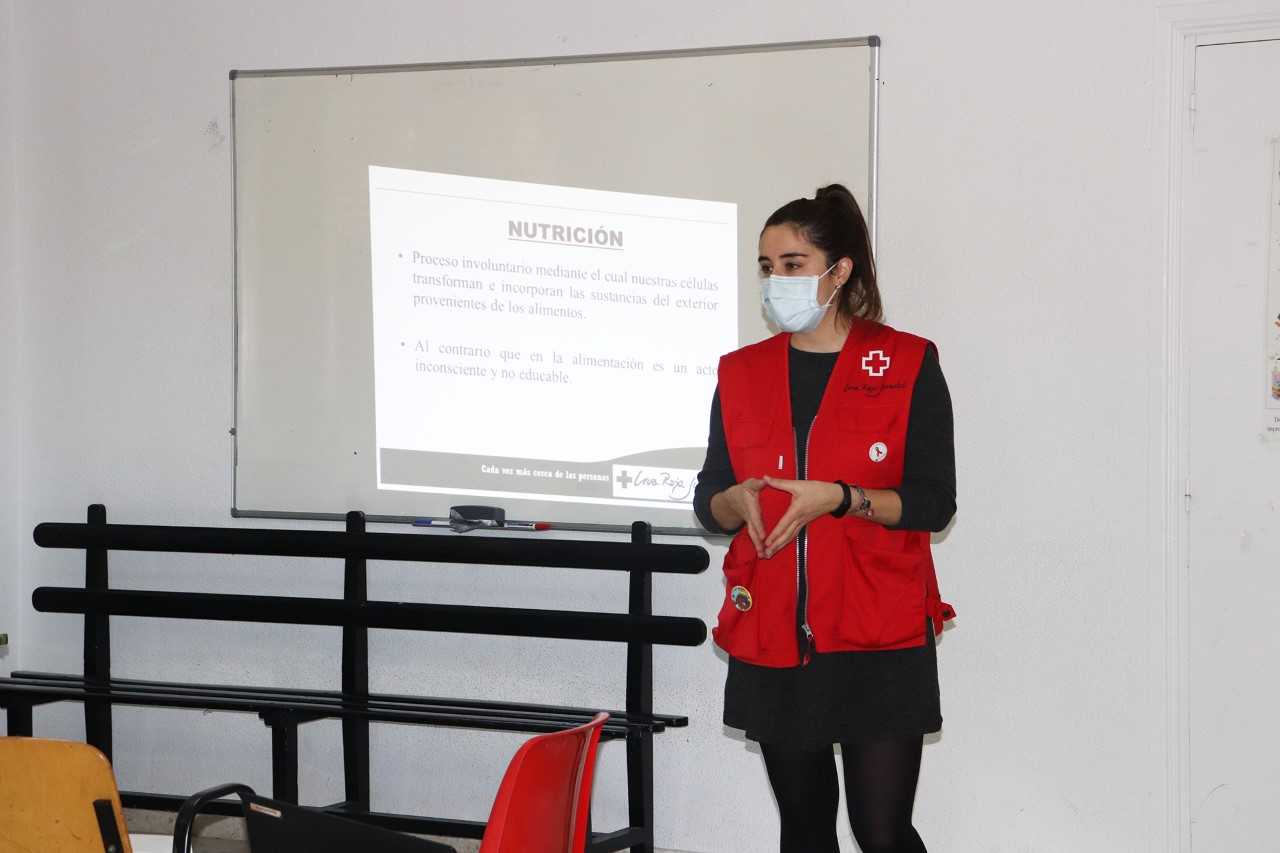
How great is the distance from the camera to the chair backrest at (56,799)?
5.91 ft

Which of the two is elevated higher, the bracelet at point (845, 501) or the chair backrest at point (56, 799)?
the bracelet at point (845, 501)

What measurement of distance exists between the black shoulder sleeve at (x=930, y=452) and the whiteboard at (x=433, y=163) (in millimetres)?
1092

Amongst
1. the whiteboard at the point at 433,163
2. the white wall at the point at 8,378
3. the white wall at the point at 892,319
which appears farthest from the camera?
the white wall at the point at 8,378

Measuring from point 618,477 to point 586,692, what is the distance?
60 cm

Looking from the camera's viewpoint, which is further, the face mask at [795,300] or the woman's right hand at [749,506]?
the face mask at [795,300]

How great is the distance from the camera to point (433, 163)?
3.58 meters

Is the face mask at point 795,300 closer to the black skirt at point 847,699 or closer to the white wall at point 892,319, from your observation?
the black skirt at point 847,699

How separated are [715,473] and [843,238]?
0.49 meters

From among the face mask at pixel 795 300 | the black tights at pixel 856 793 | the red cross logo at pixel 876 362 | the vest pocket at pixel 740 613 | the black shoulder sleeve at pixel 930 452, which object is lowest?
the black tights at pixel 856 793

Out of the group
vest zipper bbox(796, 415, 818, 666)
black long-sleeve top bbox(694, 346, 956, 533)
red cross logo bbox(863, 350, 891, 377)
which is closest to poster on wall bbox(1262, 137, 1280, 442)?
black long-sleeve top bbox(694, 346, 956, 533)

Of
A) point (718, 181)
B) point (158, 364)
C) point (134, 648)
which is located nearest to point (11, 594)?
point (134, 648)

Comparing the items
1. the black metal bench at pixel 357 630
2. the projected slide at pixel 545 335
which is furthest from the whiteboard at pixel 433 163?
the black metal bench at pixel 357 630

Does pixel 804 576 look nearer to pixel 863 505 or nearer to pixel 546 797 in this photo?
pixel 863 505

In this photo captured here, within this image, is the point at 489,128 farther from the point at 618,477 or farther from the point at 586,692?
the point at 586,692
